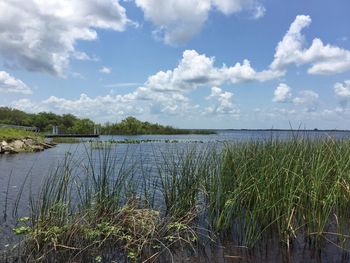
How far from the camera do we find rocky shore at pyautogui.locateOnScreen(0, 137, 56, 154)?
32281 millimetres

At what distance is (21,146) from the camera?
34.8 meters

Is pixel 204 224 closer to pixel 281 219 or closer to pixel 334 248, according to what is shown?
pixel 281 219

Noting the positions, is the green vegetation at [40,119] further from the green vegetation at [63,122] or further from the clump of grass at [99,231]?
the clump of grass at [99,231]

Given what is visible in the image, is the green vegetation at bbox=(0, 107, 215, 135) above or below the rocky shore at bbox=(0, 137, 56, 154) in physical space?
above

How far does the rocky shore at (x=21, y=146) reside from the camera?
3228 centimetres

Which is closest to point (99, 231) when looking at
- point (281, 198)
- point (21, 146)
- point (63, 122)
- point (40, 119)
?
point (281, 198)

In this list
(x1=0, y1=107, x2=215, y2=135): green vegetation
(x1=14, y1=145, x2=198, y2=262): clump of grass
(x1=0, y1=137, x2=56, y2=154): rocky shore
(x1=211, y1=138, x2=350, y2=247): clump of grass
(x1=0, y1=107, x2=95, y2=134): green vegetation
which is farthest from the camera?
(x1=0, y1=107, x2=95, y2=134): green vegetation

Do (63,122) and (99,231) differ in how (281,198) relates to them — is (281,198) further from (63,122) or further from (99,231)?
(63,122)

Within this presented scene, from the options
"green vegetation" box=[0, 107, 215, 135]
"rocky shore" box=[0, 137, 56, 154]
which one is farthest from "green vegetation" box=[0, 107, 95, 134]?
"rocky shore" box=[0, 137, 56, 154]

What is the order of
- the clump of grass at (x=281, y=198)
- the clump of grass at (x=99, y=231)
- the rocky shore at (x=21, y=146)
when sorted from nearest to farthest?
the clump of grass at (x=99, y=231) < the clump of grass at (x=281, y=198) < the rocky shore at (x=21, y=146)

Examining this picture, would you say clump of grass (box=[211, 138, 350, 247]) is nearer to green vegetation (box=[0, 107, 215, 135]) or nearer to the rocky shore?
the rocky shore

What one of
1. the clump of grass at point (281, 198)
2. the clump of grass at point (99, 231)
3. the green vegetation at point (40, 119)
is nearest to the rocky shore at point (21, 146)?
the clump of grass at point (99, 231)

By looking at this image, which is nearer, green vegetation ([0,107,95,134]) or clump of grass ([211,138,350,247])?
clump of grass ([211,138,350,247])

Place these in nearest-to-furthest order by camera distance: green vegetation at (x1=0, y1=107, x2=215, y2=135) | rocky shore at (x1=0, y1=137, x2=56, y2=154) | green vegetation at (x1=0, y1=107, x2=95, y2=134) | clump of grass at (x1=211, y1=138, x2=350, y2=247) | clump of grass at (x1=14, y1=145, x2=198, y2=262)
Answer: clump of grass at (x1=14, y1=145, x2=198, y2=262) → clump of grass at (x1=211, y1=138, x2=350, y2=247) → rocky shore at (x1=0, y1=137, x2=56, y2=154) → green vegetation at (x1=0, y1=107, x2=215, y2=135) → green vegetation at (x1=0, y1=107, x2=95, y2=134)
